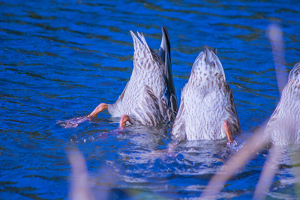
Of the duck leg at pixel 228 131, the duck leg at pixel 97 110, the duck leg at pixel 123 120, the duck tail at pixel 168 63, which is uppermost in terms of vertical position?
the duck tail at pixel 168 63

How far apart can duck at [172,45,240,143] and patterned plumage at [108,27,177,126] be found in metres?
0.58

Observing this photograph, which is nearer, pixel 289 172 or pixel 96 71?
pixel 289 172

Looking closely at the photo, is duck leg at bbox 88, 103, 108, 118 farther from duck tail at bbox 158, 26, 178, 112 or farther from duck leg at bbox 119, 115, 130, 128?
duck tail at bbox 158, 26, 178, 112

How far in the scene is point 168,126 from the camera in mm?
5422

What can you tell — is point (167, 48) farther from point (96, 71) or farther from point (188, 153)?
point (96, 71)

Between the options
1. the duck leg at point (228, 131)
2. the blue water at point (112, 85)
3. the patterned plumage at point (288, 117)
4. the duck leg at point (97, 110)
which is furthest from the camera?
the duck leg at point (97, 110)

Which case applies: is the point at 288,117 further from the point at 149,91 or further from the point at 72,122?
the point at 72,122

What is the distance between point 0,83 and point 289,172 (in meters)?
4.47

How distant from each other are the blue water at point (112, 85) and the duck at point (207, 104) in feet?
0.59

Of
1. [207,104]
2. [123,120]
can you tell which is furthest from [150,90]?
[207,104]

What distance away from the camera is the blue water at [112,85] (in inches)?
151

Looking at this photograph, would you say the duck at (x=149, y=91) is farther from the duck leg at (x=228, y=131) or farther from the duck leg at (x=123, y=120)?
the duck leg at (x=228, y=131)

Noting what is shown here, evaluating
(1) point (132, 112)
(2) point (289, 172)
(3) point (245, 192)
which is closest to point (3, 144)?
(1) point (132, 112)

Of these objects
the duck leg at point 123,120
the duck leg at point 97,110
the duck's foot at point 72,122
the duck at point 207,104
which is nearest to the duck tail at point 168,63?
the duck at point 207,104
